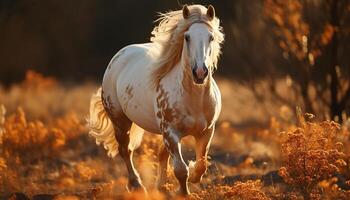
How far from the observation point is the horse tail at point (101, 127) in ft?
31.0

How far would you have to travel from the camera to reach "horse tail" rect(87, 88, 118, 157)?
9.45 metres

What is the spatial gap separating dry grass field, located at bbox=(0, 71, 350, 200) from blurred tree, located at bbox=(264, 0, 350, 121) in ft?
1.61

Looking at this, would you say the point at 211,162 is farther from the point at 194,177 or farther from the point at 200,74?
the point at 200,74

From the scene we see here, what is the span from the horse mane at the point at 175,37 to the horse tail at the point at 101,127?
1.93 metres

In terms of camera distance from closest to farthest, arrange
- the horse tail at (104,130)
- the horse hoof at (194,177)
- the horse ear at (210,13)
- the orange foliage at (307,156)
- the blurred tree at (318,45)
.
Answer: the orange foliage at (307,156), the horse ear at (210,13), the horse hoof at (194,177), the horse tail at (104,130), the blurred tree at (318,45)

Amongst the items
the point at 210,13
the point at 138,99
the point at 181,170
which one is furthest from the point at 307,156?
the point at 138,99

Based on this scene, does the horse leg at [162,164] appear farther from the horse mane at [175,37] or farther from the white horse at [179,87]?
the horse mane at [175,37]

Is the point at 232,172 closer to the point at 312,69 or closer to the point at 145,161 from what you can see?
the point at 145,161

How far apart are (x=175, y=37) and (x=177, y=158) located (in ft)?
3.69

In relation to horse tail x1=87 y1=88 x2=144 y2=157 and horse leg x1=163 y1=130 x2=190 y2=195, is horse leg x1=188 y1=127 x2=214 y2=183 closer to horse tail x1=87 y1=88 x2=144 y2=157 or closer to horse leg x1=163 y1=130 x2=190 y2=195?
horse leg x1=163 y1=130 x2=190 y2=195

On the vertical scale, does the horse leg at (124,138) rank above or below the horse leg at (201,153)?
below

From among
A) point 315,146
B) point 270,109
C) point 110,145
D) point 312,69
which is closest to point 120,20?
point 270,109

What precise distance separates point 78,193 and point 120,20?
A: 80.6 ft

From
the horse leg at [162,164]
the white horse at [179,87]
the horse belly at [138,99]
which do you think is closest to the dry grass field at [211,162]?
the horse leg at [162,164]
